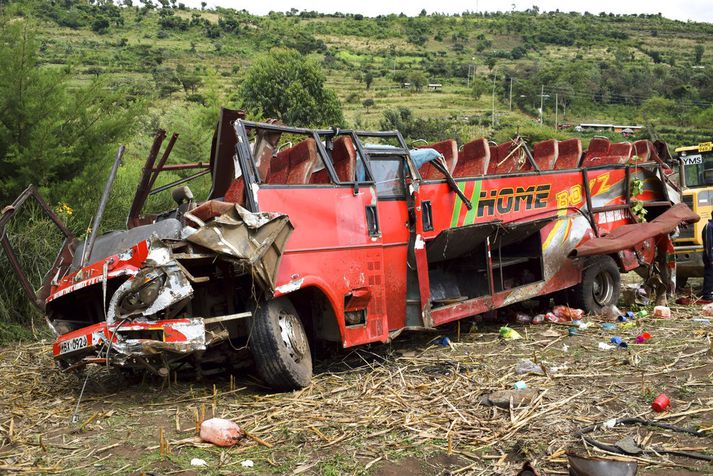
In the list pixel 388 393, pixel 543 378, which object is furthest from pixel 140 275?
pixel 543 378

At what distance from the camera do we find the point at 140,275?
575 centimetres

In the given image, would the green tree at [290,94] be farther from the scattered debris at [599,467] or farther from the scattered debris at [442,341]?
the scattered debris at [599,467]

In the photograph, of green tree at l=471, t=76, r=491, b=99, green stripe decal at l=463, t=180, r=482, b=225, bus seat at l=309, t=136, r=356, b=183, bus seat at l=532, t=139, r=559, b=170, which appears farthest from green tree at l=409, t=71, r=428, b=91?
bus seat at l=309, t=136, r=356, b=183

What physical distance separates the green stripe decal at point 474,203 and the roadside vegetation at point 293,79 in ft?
15.7

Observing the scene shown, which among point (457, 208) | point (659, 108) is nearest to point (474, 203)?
point (457, 208)

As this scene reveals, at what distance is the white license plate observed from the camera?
6023 millimetres

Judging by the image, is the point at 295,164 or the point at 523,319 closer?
the point at 295,164

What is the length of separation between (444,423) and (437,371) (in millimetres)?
1625

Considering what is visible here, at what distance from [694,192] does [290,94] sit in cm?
3074

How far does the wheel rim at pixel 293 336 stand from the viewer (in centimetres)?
641

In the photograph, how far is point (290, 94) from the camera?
4250cm

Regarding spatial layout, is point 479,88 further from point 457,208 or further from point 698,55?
point 457,208

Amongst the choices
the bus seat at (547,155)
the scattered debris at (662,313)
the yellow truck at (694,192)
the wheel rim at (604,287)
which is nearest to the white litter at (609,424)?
the scattered debris at (662,313)

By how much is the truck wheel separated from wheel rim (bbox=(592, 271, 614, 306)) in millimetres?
5481
